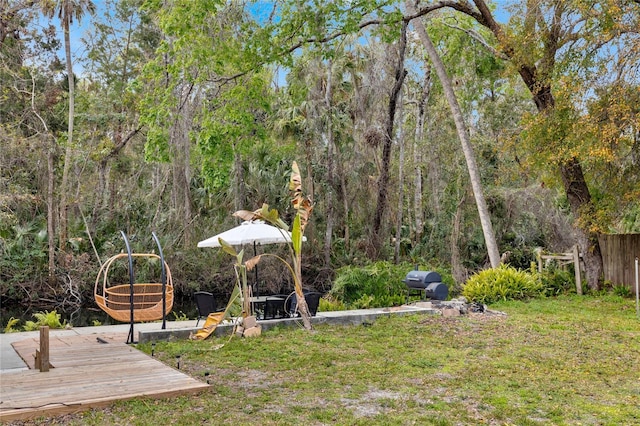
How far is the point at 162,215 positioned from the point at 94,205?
239cm

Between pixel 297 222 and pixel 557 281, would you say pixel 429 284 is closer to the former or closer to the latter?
pixel 297 222

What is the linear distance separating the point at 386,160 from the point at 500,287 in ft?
22.4

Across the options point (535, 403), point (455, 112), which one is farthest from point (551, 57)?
point (535, 403)

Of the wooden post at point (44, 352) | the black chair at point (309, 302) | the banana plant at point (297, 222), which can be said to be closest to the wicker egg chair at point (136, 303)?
the banana plant at point (297, 222)

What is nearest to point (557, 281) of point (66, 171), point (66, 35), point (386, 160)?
point (386, 160)

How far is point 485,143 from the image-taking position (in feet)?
62.2

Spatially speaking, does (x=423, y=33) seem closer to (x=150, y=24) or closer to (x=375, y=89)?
(x=375, y=89)

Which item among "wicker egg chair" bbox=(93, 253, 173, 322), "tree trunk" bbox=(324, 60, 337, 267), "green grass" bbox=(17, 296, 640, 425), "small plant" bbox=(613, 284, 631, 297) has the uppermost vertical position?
"tree trunk" bbox=(324, 60, 337, 267)

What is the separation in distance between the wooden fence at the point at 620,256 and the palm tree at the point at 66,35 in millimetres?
14278

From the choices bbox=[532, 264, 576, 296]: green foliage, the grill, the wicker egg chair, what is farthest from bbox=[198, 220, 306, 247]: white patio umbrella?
bbox=[532, 264, 576, 296]: green foliage

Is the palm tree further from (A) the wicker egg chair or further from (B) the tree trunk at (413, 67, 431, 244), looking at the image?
(B) the tree trunk at (413, 67, 431, 244)

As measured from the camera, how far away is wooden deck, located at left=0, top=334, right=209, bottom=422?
4.54m

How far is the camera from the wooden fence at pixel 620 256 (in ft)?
42.7

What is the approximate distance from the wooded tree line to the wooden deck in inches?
294
